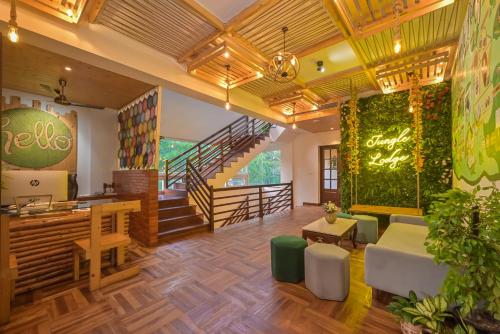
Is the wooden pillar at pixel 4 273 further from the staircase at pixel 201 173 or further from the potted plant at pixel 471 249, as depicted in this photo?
the potted plant at pixel 471 249

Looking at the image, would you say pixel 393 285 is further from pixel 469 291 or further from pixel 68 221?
pixel 68 221

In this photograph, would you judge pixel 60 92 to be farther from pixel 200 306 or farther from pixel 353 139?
pixel 353 139

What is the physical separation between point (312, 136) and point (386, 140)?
384cm

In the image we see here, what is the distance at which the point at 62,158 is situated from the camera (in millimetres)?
4578

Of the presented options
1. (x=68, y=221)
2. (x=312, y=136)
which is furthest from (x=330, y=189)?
(x=68, y=221)

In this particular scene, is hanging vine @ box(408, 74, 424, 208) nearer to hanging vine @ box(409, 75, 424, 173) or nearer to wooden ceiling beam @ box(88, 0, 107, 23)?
hanging vine @ box(409, 75, 424, 173)

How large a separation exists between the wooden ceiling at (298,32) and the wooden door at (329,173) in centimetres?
394

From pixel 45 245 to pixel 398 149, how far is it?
6.25 m

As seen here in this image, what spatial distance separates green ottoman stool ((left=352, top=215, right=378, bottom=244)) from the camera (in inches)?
149

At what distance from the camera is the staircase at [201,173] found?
4.66 m

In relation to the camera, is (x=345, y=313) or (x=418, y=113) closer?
(x=345, y=313)

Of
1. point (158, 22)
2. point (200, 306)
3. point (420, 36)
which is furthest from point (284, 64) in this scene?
point (200, 306)

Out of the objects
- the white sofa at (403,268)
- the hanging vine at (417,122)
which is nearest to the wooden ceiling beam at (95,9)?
the white sofa at (403,268)

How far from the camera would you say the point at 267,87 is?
16.1 feet
